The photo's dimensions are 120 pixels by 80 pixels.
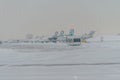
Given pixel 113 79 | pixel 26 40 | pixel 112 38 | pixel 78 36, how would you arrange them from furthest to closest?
pixel 112 38, pixel 78 36, pixel 26 40, pixel 113 79

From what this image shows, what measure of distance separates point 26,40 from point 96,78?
1577 inches

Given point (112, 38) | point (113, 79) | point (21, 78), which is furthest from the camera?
point (112, 38)

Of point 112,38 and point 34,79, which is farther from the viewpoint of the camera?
point 112,38

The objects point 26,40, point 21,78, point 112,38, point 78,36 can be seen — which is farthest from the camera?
point 112,38

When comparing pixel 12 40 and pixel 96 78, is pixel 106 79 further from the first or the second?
pixel 12 40

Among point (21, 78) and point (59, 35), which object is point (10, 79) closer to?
point (21, 78)

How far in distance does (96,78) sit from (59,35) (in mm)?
44790

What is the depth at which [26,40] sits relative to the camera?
50406 millimetres

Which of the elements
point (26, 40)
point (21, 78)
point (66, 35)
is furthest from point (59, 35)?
point (21, 78)

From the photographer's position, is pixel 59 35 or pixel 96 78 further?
pixel 59 35

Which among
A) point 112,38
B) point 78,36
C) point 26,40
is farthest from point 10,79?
point 112,38

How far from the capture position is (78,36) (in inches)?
2160

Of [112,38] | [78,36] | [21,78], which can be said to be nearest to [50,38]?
[78,36]

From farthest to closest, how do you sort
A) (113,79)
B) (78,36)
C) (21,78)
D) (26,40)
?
(78,36)
(26,40)
(21,78)
(113,79)
